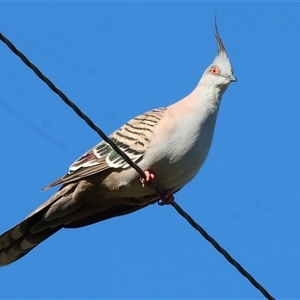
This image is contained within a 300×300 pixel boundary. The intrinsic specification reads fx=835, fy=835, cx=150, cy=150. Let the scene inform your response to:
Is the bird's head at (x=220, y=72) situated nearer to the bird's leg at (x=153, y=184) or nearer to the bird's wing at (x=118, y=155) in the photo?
the bird's wing at (x=118, y=155)

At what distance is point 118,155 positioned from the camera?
259 inches

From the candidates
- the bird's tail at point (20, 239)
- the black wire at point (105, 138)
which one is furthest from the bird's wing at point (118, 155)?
the black wire at point (105, 138)

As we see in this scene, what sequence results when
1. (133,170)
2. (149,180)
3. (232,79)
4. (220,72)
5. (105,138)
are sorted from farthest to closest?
(220,72), (232,79), (133,170), (149,180), (105,138)

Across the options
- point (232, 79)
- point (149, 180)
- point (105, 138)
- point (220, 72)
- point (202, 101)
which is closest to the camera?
point (105, 138)

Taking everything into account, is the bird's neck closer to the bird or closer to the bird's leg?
the bird

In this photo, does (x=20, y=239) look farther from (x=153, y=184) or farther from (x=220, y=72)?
(x=220, y=72)

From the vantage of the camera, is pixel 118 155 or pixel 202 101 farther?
pixel 202 101

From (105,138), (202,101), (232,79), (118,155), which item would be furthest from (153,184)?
(105,138)

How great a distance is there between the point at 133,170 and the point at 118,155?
192 mm

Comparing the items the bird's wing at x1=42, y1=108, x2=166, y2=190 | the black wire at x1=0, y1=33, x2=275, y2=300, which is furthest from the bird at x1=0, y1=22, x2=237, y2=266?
the black wire at x1=0, y1=33, x2=275, y2=300

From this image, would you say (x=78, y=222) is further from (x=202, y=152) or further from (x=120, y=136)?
(x=202, y=152)

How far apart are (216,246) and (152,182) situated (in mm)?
1368

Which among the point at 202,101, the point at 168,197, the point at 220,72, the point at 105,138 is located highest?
the point at 220,72

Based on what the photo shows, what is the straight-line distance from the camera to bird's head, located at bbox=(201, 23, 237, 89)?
700 centimetres
